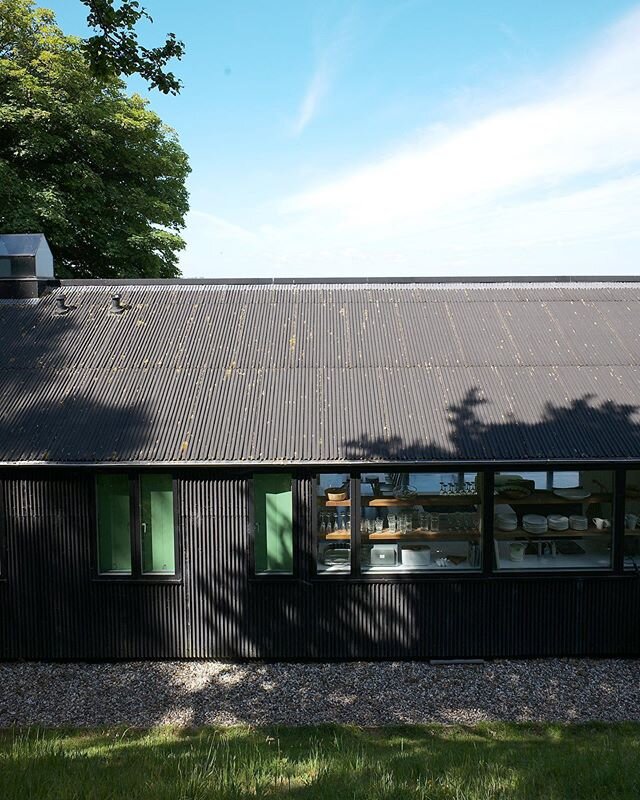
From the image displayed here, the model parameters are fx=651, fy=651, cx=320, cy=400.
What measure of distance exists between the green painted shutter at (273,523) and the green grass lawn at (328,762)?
2.00m

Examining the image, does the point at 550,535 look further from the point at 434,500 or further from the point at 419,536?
the point at 419,536

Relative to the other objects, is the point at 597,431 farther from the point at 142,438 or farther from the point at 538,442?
the point at 142,438

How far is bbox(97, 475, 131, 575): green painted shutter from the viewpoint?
801cm

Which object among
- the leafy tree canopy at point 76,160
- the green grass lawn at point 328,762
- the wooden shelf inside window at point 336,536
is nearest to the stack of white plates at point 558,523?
the green grass lawn at point 328,762

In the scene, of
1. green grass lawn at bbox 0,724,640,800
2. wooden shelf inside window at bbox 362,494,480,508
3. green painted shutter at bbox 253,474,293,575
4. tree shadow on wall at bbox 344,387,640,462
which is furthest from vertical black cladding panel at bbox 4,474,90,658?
wooden shelf inside window at bbox 362,494,480,508

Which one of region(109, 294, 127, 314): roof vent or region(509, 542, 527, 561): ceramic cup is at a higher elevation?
region(109, 294, 127, 314): roof vent

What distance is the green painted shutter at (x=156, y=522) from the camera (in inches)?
315

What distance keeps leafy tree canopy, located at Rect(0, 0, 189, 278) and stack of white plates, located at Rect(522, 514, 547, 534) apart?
52.5ft

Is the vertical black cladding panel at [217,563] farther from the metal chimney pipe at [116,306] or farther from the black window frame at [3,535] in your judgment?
the metal chimney pipe at [116,306]

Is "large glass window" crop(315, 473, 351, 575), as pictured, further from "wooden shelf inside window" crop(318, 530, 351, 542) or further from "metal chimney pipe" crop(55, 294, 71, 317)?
"metal chimney pipe" crop(55, 294, 71, 317)

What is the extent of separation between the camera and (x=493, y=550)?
8109 millimetres

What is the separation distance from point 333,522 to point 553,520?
2.83 metres

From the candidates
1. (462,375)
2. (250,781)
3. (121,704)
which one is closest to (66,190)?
(462,375)

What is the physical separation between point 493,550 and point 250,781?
4.51 meters
